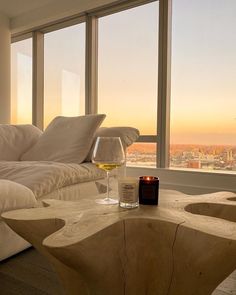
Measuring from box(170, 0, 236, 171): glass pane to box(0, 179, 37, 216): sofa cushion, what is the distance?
6.43ft

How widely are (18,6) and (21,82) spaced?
1121 mm

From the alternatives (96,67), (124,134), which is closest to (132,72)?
(96,67)

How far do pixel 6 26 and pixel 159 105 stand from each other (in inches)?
106

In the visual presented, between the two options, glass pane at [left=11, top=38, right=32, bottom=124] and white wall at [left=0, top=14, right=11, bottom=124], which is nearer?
white wall at [left=0, top=14, right=11, bottom=124]

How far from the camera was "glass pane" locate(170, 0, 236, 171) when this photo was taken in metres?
2.75

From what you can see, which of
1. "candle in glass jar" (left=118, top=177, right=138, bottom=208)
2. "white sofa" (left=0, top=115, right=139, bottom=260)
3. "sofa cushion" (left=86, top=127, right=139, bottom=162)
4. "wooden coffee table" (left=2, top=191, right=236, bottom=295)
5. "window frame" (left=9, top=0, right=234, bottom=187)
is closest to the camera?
"wooden coffee table" (left=2, top=191, right=236, bottom=295)

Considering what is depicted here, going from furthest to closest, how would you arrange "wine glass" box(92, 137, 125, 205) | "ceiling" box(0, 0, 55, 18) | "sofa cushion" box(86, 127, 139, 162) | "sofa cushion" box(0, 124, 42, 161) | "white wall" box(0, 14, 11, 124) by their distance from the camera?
"white wall" box(0, 14, 11, 124), "ceiling" box(0, 0, 55, 18), "sofa cushion" box(0, 124, 42, 161), "sofa cushion" box(86, 127, 139, 162), "wine glass" box(92, 137, 125, 205)

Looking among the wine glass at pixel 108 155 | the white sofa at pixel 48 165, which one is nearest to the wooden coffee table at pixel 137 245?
the wine glass at pixel 108 155

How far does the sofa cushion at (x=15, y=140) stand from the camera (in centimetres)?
249

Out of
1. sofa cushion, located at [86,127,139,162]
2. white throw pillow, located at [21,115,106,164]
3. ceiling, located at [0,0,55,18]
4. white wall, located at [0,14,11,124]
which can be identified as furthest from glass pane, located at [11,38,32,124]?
sofa cushion, located at [86,127,139,162]

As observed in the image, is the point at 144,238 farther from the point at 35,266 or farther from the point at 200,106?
the point at 200,106

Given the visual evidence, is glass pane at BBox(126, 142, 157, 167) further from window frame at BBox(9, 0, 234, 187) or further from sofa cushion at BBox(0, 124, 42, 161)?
sofa cushion at BBox(0, 124, 42, 161)

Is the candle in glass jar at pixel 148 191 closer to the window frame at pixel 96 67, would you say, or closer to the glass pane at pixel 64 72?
the window frame at pixel 96 67

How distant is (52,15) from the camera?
365cm
